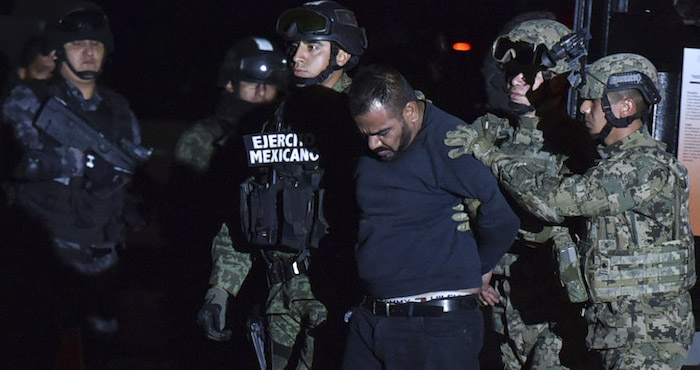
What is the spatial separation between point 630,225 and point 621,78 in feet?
1.95

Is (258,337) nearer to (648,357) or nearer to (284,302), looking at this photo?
(284,302)

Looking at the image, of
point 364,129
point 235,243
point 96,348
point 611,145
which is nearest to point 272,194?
point 235,243

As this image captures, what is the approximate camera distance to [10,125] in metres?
5.60

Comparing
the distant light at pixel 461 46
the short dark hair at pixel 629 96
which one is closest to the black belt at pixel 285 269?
the short dark hair at pixel 629 96

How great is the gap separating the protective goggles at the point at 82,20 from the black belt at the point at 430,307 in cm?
280

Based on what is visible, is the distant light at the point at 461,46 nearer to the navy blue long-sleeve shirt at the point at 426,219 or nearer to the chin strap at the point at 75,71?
the chin strap at the point at 75,71

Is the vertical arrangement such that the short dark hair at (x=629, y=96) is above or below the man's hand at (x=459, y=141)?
above

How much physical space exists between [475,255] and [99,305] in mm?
2887

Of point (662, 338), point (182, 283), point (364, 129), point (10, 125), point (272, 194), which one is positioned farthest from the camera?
point (182, 283)

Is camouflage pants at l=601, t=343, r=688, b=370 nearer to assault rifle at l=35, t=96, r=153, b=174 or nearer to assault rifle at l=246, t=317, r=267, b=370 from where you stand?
assault rifle at l=246, t=317, r=267, b=370

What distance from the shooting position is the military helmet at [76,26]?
5590 millimetres

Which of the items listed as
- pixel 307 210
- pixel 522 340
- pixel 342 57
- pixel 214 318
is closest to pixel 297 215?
pixel 307 210

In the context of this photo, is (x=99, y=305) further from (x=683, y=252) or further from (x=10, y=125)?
(x=683, y=252)

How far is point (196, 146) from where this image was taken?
586 cm
